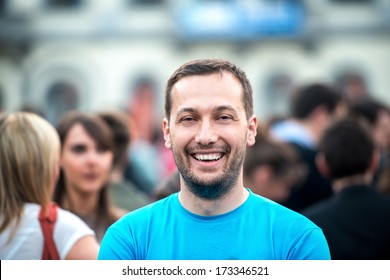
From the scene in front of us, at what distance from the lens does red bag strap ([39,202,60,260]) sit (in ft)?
9.61

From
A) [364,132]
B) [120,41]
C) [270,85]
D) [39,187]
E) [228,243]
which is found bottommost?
[228,243]

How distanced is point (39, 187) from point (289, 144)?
2.91 meters

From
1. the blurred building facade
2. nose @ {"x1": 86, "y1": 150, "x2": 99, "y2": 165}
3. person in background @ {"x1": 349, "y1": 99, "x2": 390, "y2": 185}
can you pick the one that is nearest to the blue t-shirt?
nose @ {"x1": 86, "y1": 150, "x2": 99, "y2": 165}

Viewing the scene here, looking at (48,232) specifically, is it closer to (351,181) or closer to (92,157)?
(92,157)

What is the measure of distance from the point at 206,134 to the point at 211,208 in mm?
226

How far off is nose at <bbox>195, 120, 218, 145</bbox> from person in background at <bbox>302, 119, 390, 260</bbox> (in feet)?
5.25

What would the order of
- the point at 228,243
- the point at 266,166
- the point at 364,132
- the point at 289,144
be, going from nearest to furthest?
the point at 228,243
the point at 364,132
the point at 266,166
the point at 289,144

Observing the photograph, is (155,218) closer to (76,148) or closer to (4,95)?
(76,148)

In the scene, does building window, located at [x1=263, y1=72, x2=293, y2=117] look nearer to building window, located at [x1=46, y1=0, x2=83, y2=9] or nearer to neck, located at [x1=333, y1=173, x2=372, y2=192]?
building window, located at [x1=46, y1=0, x2=83, y2=9]

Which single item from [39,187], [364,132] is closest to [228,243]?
[39,187]

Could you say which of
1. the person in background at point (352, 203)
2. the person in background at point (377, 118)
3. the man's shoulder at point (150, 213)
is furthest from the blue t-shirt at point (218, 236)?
the person in background at point (377, 118)

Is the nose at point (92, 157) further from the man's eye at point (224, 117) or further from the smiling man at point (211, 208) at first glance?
the man's eye at point (224, 117)

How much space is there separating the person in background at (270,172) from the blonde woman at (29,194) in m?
2.04

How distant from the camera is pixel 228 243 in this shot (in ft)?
7.63
